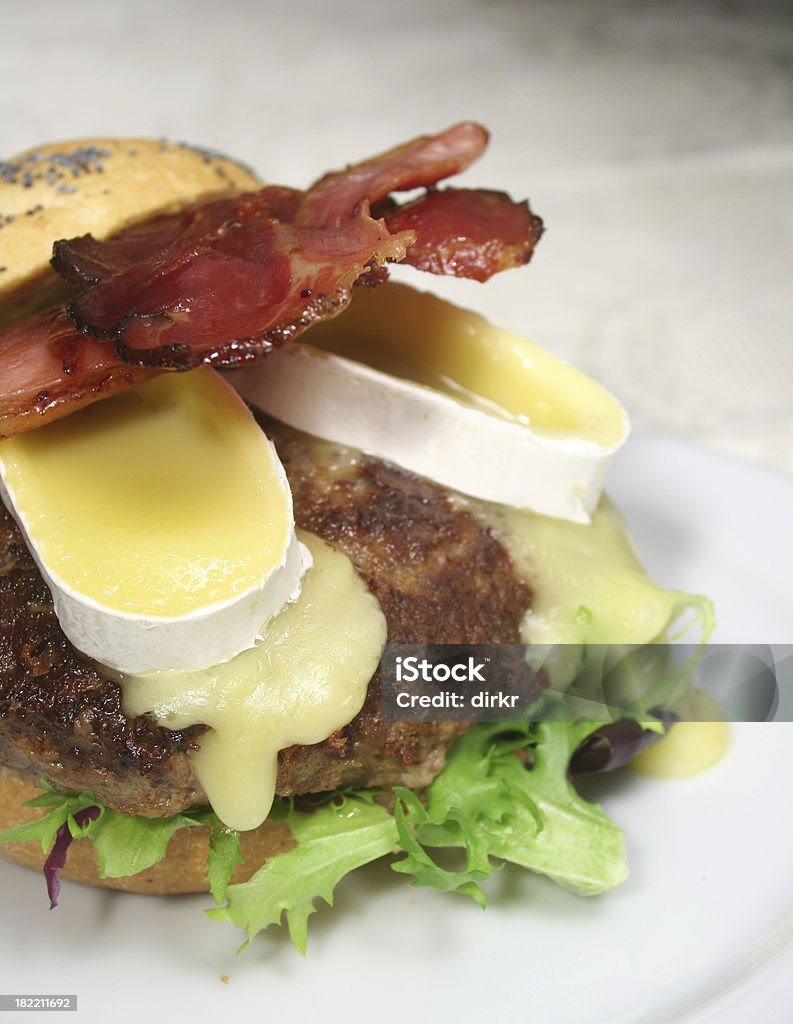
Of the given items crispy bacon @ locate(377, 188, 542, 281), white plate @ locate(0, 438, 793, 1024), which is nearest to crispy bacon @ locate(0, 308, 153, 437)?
crispy bacon @ locate(377, 188, 542, 281)

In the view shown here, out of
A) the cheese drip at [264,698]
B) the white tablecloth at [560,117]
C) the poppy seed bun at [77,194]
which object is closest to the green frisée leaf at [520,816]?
the cheese drip at [264,698]

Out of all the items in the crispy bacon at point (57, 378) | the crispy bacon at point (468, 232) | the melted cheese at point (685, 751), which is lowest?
the melted cheese at point (685, 751)

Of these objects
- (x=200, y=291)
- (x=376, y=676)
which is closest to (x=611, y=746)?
(x=376, y=676)

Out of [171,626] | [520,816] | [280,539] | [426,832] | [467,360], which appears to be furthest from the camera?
[467,360]

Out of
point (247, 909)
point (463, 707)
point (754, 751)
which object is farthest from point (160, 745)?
point (754, 751)

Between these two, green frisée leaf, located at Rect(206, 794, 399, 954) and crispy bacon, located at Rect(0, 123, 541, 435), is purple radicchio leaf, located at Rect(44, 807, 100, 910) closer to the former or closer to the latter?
green frisée leaf, located at Rect(206, 794, 399, 954)

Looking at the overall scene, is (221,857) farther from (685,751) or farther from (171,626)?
(685,751)

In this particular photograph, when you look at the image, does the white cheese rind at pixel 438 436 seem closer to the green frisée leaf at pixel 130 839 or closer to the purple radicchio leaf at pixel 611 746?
the purple radicchio leaf at pixel 611 746
